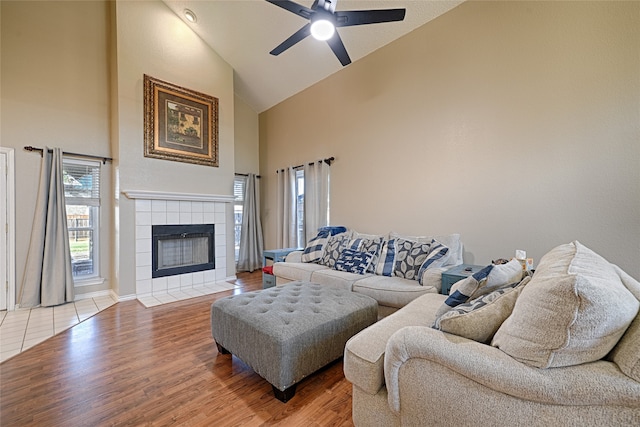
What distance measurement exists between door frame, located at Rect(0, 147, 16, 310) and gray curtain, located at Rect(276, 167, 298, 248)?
136 inches

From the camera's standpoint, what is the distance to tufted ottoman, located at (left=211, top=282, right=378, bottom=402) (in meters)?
1.58

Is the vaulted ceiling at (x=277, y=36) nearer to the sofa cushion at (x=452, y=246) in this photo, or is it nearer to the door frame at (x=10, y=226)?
the sofa cushion at (x=452, y=246)


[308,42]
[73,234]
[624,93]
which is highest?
[308,42]

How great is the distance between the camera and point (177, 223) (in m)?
3.98

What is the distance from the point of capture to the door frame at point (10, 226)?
121 inches

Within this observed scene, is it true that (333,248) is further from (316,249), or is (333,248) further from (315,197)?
(315,197)

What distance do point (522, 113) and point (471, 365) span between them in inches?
101

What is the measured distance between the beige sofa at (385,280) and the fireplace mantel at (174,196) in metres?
1.78

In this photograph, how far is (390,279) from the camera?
8.95ft

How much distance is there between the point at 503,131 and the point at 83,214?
5189 millimetres

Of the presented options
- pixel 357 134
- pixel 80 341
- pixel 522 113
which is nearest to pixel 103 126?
pixel 80 341

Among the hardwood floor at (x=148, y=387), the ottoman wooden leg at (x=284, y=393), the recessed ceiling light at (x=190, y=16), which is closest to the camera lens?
the hardwood floor at (x=148, y=387)

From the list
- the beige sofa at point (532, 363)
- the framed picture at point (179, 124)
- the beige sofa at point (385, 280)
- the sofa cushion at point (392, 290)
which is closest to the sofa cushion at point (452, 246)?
the beige sofa at point (385, 280)

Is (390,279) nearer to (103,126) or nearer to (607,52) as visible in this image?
(607,52)
